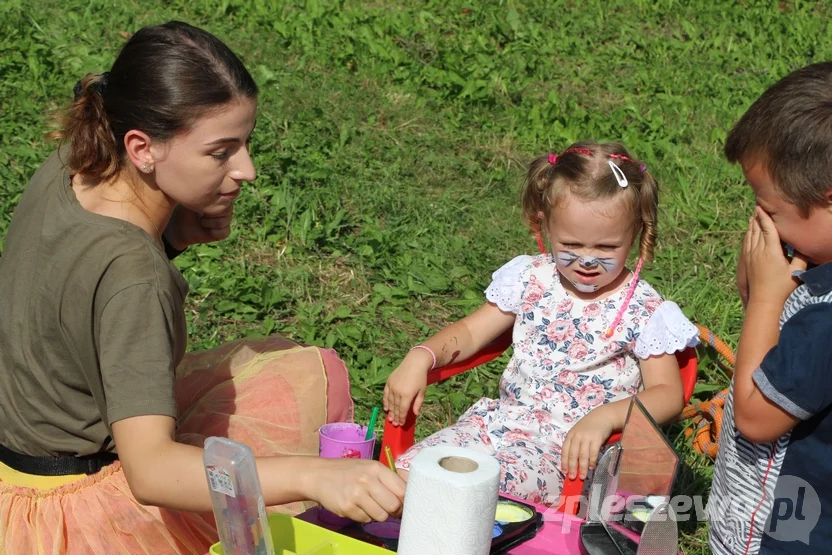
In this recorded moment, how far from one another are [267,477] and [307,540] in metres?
0.14

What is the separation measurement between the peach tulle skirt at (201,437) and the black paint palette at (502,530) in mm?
501

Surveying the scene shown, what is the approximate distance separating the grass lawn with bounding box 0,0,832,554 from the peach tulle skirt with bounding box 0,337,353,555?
2.90 feet

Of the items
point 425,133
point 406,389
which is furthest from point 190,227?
point 425,133

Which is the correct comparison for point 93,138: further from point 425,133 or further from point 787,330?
point 425,133

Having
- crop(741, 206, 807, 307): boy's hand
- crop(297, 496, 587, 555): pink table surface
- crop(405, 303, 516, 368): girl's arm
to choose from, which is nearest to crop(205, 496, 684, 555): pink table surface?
crop(297, 496, 587, 555): pink table surface

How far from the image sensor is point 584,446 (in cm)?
245

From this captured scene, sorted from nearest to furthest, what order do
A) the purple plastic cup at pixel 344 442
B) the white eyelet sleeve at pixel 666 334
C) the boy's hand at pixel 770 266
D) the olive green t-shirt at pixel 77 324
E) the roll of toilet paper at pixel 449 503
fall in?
the roll of toilet paper at pixel 449 503 → the olive green t-shirt at pixel 77 324 → the boy's hand at pixel 770 266 → the purple plastic cup at pixel 344 442 → the white eyelet sleeve at pixel 666 334

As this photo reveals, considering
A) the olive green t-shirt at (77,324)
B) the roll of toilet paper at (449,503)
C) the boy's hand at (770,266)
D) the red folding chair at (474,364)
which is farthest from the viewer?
the red folding chair at (474,364)

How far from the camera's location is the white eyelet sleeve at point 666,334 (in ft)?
8.82

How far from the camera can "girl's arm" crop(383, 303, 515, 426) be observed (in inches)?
109

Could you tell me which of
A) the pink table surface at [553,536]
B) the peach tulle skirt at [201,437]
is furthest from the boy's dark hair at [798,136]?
the peach tulle skirt at [201,437]

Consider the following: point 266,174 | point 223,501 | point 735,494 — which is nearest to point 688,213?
point 266,174

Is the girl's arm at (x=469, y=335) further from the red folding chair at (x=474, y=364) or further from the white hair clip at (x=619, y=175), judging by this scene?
the white hair clip at (x=619, y=175)

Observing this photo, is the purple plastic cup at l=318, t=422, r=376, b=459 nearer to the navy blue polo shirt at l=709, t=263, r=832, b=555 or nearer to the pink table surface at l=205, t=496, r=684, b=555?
the pink table surface at l=205, t=496, r=684, b=555
